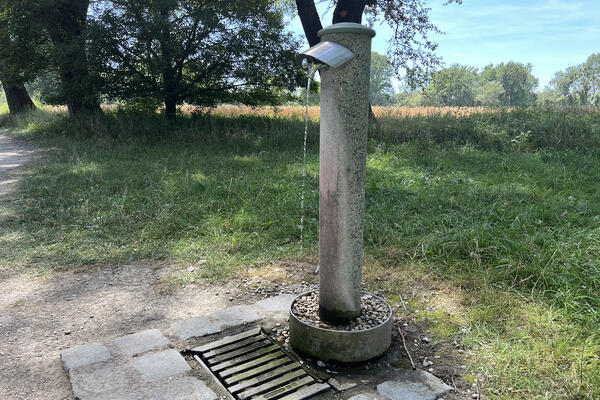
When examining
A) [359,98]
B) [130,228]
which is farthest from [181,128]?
[359,98]

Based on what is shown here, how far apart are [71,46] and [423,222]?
8.21 meters

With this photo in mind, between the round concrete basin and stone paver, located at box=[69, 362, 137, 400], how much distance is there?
2.88 ft

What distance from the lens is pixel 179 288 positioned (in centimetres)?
318

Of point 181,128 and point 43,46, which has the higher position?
point 43,46

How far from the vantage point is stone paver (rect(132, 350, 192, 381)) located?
213cm

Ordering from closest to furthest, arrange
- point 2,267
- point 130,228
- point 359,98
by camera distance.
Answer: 1. point 359,98
2. point 2,267
3. point 130,228

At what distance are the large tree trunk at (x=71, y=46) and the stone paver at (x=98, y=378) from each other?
8.51 metres

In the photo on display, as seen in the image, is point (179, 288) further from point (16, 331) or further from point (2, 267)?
point (2, 267)

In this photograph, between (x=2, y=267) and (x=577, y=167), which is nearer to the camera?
(x=2, y=267)

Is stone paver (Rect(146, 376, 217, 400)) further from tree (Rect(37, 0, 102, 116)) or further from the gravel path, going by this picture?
tree (Rect(37, 0, 102, 116))

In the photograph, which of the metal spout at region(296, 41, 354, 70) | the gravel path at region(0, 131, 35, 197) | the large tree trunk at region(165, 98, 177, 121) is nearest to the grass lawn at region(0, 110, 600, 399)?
the gravel path at region(0, 131, 35, 197)

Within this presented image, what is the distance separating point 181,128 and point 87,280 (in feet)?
23.3

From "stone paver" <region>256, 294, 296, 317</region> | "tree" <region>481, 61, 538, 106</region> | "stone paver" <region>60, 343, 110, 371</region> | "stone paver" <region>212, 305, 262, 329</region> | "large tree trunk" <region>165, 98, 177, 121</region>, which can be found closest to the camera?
"stone paver" <region>60, 343, 110, 371</region>

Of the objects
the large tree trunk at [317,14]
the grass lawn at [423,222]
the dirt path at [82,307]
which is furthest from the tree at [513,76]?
the dirt path at [82,307]
